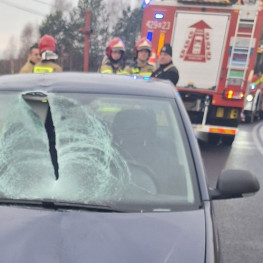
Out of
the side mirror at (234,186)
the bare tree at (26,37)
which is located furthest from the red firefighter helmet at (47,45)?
the bare tree at (26,37)

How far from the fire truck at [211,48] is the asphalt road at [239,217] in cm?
87

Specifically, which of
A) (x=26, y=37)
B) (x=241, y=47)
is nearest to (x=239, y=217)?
(x=241, y=47)

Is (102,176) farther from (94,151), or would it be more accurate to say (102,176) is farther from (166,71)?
(166,71)

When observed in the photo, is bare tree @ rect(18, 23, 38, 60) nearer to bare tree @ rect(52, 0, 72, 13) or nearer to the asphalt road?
bare tree @ rect(52, 0, 72, 13)

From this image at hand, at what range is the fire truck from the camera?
32.0 feet

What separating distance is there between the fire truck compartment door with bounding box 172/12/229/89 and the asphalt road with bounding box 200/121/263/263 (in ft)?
5.23

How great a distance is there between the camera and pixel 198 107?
10.1m

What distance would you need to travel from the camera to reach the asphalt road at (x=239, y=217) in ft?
14.4

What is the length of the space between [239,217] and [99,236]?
12.0ft

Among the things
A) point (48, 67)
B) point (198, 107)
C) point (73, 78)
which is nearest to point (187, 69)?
point (198, 107)

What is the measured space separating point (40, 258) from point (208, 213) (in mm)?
917

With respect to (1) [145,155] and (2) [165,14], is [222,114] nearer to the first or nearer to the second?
(2) [165,14]

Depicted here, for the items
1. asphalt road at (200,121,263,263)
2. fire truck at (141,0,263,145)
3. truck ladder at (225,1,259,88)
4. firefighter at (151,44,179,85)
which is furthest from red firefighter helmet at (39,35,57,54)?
truck ladder at (225,1,259,88)

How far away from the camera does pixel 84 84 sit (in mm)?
3115
